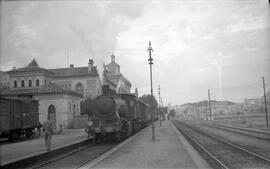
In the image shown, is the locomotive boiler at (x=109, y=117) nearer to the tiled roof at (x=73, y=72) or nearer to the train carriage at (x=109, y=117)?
the train carriage at (x=109, y=117)

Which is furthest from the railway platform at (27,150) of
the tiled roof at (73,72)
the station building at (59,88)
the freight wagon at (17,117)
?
the tiled roof at (73,72)

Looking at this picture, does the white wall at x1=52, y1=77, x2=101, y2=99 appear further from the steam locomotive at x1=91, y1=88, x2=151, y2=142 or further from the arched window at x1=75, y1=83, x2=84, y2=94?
the steam locomotive at x1=91, y1=88, x2=151, y2=142

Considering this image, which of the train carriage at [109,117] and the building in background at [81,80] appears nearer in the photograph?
the train carriage at [109,117]

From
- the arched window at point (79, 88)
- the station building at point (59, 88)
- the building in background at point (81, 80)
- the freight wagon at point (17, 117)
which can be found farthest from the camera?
the arched window at point (79, 88)

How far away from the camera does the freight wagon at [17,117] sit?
21.0m

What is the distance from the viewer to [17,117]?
75.6ft

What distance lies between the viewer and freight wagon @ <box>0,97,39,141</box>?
21.0 m

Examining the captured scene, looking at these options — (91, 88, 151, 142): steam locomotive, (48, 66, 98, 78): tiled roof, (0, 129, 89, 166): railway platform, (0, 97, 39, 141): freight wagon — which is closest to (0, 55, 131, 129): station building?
(48, 66, 98, 78): tiled roof

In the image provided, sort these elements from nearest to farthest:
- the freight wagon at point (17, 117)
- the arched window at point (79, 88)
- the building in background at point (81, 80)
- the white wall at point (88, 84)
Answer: the freight wagon at point (17, 117), the white wall at point (88, 84), the building in background at point (81, 80), the arched window at point (79, 88)

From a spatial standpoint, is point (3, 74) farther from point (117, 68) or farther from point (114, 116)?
point (114, 116)

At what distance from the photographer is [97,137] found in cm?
1903

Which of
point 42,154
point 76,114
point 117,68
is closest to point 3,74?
point 117,68

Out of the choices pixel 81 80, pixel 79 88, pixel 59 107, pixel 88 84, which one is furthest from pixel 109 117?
A: pixel 79 88

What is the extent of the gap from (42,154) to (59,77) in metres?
45.4
